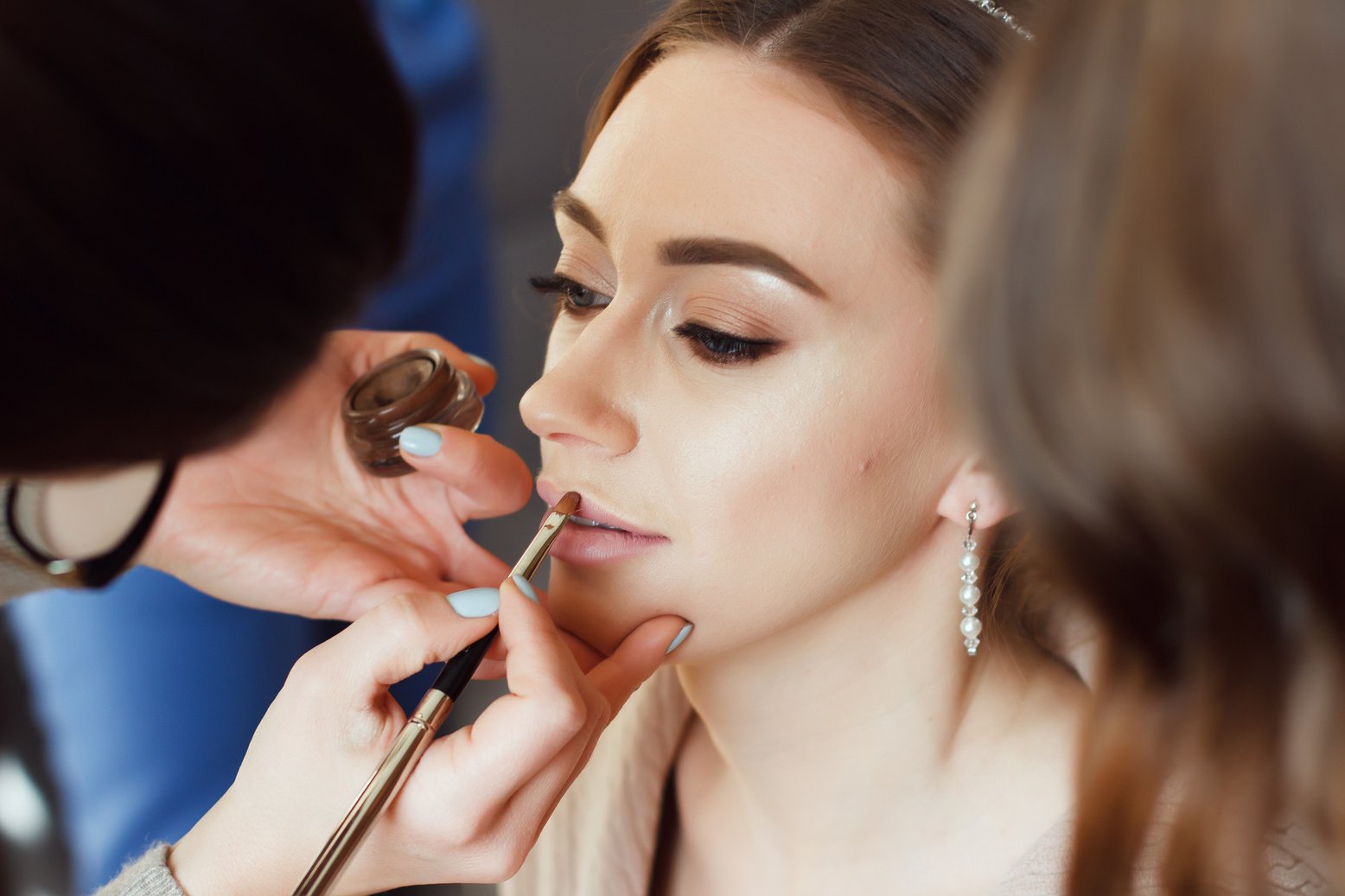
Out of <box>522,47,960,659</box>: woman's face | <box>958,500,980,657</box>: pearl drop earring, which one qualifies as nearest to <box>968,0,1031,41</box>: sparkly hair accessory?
<box>522,47,960,659</box>: woman's face

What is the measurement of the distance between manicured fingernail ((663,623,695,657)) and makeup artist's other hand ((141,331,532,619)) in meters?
0.31

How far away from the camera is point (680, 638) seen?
3.47 ft

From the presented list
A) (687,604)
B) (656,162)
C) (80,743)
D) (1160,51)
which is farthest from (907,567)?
(80,743)

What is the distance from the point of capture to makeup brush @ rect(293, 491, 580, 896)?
808 millimetres

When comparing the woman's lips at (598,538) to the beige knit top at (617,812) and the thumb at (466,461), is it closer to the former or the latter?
the thumb at (466,461)

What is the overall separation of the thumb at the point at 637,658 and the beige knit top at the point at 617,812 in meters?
0.44

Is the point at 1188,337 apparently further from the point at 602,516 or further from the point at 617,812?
the point at 617,812

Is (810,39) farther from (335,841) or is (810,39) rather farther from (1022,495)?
(335,841)

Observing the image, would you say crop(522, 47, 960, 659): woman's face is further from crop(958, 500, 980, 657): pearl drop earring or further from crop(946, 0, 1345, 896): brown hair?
crop(946, 0, 1345, 896): brown hair

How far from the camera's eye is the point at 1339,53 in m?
0.46

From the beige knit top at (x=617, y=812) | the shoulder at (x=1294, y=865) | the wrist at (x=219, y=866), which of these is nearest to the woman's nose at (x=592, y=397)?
the wrist at (x=219, y=866)

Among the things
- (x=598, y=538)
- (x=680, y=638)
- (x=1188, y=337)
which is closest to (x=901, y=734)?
(x=680, y=638)

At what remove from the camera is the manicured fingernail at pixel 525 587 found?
3.04ft

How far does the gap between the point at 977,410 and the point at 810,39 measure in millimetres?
633
